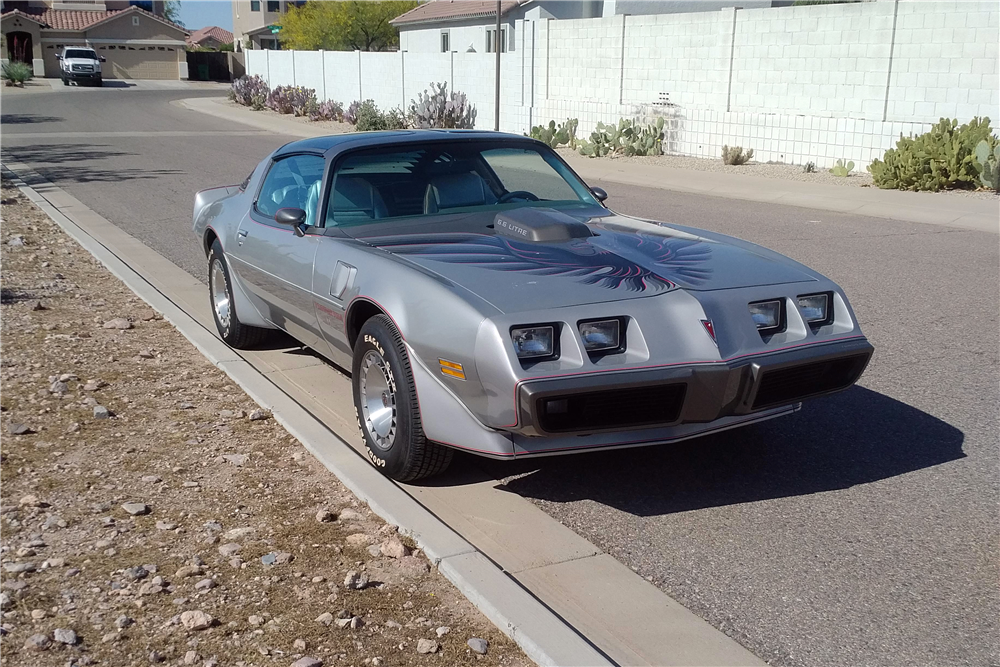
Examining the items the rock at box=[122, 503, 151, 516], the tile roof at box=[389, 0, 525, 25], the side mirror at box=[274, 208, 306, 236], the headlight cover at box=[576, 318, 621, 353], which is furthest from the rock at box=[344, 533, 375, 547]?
the tile roof at box=[389, 0, 525, 25]

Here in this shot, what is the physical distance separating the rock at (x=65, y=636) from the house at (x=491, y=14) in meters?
30.8

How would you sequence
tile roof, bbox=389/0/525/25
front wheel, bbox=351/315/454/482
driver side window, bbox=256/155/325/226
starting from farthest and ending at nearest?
tile roof, bbox=389/0/525/25
driver side window, bbox=256/155/325/226
front wheel, bbox=351/315/454/482

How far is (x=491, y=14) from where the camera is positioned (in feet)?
136

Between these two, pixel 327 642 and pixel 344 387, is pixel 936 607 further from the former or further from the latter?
pixel 344 387

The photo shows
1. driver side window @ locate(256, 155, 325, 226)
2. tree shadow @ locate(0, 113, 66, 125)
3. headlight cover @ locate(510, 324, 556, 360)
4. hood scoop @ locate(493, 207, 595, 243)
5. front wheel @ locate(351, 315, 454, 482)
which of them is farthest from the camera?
tree shadow @ locate(0, 113, 66, 125)

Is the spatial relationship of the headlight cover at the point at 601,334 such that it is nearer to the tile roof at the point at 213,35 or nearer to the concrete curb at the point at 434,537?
the concrete curb at the point at 434,537

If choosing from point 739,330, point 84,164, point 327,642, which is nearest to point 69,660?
point 327,642

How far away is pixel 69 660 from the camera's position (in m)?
3.03

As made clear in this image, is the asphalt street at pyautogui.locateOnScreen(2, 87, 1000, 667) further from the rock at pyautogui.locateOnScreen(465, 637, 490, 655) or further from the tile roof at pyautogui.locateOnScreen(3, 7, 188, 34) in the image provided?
the tile roof at pyautogui.locateOnScreen(3, 7, 188, 34)

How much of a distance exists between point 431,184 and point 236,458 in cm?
183

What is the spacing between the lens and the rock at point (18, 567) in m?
3.56

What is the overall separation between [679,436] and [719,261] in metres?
0.99

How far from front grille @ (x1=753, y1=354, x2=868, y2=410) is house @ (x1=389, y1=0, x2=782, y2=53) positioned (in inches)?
1159

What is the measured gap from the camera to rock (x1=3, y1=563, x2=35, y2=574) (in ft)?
11.7
